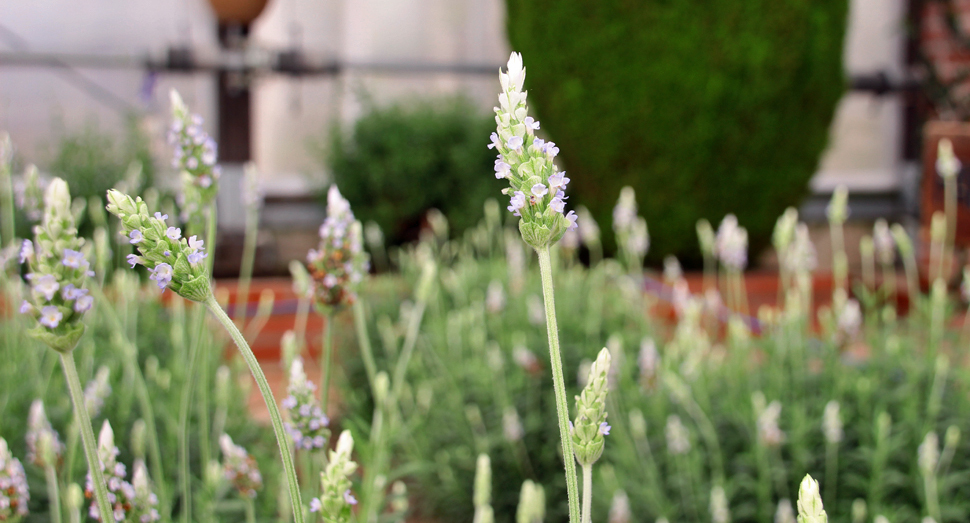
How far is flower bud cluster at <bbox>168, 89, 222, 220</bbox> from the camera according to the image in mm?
945

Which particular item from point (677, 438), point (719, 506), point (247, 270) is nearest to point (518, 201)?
point (719, 506)

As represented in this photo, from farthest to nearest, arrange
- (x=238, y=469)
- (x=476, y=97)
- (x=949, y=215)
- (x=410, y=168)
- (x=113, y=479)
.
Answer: (x=476, y=97) < (x=410, y=168) < (x=949, y=215) < (x=238, y=469) < (x=113, y=479)

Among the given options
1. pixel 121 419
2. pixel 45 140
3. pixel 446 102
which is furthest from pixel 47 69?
pixel 121 419

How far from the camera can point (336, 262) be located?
3.25 feet

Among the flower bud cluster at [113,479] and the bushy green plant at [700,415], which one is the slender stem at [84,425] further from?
the bushy green plant at [700,415]

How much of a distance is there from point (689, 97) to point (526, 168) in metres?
4.00

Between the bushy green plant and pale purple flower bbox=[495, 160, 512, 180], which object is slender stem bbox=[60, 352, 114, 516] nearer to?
pale purple flower bbox=[495, 160, 512, 180]

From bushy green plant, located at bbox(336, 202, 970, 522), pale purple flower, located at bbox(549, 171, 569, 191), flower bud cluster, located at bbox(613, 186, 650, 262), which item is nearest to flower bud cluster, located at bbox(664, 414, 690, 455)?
bushy green plant, located at bbox(336, 202, 970, 522)

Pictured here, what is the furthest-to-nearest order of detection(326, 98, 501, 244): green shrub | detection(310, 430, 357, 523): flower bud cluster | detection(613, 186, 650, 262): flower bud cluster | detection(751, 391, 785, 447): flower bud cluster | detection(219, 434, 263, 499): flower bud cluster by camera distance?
detection(326, 98, 501, 244): green shrub < detection(613, 186, 650, 262): flower bud cluster < detection(751, 391, 785, 447): flower bud cluster < detection(219, 434, 263, 499): flower bud cluster < detection(310, 430, 357, 523): flower bud cluster

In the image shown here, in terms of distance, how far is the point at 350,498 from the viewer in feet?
2.24

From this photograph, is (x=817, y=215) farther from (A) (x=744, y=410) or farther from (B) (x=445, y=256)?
(A) (x=744, y=410)

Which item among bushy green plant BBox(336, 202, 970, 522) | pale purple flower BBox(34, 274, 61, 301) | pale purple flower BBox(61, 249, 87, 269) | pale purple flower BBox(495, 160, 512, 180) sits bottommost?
bushy green plant BBox(336, 202, 970, 522)

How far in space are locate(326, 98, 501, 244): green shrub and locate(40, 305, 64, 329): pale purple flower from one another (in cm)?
408

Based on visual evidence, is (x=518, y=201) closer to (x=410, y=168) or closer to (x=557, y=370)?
(x=557, y=370)
